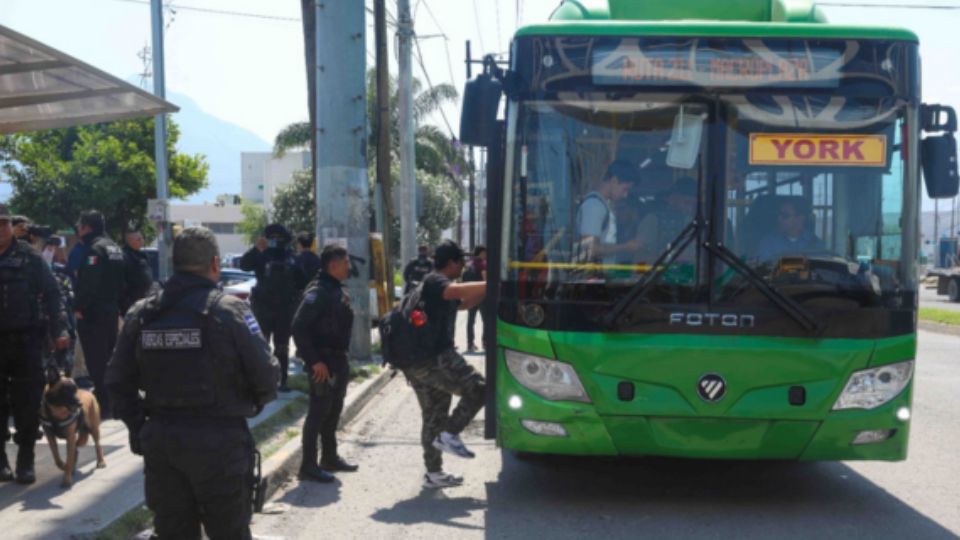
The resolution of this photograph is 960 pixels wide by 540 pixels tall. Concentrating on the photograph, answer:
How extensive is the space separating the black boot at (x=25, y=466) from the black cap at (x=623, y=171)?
159 inches

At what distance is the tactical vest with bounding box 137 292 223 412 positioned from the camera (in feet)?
13.7

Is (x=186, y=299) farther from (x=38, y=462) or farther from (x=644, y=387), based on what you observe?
(x=38, y=462)

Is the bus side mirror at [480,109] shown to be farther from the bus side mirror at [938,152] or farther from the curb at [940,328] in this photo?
the curb at [940,328]

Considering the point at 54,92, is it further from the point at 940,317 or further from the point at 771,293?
the point at 940,317

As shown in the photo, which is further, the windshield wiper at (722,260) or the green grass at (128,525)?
the windshield wiper at (722,260)

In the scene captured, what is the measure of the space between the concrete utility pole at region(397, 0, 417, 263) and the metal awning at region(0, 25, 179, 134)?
13.1 metres

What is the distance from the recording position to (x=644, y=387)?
6355 mm

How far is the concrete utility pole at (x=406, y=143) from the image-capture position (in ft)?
71.5

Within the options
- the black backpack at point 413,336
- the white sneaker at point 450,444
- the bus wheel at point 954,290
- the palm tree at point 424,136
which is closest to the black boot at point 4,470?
the black backpack at point 413,336

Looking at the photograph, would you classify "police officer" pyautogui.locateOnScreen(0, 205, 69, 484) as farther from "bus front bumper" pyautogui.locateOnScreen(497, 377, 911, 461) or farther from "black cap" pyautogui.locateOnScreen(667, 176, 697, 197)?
"black cap" pyautogui.locateOnScreen(667, 176, 697, 197)

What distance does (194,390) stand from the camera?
4.18 metres

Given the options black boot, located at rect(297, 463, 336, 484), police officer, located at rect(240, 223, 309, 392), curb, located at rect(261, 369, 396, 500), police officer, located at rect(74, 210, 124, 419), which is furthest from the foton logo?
police officer, located at rect(240, 223, 309, 392)

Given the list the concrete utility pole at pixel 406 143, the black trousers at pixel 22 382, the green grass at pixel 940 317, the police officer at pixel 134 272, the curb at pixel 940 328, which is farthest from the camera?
the green grass at pixel 940 317

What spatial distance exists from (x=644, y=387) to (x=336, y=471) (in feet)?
9.07
